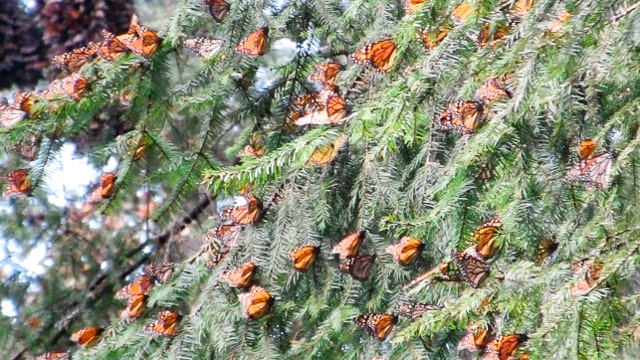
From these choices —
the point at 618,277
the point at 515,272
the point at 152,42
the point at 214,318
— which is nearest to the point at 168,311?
the point at 214,318

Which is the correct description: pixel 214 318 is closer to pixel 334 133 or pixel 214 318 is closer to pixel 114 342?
pixel 114 342

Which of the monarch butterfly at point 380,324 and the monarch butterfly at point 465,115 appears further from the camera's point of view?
the monarch butterfly at point 380,324

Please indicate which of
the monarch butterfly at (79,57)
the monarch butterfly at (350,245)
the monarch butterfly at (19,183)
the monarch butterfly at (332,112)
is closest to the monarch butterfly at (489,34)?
the monarch butterfly at (332,112)

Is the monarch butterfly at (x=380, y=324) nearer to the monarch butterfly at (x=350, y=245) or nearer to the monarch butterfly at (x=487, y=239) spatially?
the monarch butterfly at (x=350, y=245)

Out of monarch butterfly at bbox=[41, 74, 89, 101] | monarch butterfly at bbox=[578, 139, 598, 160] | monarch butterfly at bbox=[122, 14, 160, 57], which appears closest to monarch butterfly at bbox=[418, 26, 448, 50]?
monarch butterfly at bbox=[578, 139, 598, 160]

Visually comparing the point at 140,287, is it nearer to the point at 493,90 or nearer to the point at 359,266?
the point at 359,266
